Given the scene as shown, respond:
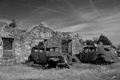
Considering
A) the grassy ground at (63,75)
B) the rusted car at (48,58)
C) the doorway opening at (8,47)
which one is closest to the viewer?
the grassy ground at (63,75)

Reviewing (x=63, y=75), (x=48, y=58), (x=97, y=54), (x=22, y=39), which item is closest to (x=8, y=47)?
(x=22, y=39)

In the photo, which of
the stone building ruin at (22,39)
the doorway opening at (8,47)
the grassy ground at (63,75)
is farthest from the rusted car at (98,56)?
the doorway opening at (8,47)

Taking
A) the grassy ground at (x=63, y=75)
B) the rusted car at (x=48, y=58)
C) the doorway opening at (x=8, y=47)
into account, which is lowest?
the grassy ground at (x=63, y=75)

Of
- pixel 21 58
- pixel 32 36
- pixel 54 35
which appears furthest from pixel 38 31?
pixel 21 58

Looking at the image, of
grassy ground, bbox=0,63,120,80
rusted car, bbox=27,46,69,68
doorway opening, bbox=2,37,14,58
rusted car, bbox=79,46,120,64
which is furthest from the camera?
doorway opening, bbox=2,37,14,58

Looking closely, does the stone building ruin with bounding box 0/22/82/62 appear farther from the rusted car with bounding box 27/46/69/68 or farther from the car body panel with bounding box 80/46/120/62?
the car body panel with bounding box 80/46/120/62

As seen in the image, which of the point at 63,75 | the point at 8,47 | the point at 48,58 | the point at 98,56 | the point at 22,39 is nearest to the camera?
the point at 63,75

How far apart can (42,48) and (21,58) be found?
11.8ft

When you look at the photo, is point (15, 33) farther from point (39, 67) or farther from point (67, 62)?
point (67, 62)

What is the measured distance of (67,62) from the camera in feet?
37.0

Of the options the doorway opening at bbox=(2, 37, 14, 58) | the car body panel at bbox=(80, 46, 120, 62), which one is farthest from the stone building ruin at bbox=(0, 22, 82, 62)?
the car body panel at bbox=(80, 46, 120, 62)

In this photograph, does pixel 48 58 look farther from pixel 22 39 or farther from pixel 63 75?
pixel 22 39

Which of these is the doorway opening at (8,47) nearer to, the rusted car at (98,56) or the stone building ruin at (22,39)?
the stone building ruin at (22,39)

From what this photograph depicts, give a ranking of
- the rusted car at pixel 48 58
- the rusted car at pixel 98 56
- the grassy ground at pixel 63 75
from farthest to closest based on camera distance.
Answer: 1. the rusted car at pixel 98 56
2. the rusted car at pixel 48 58
3. the grassy ground at pixel 63 75
